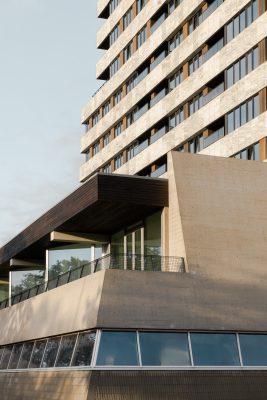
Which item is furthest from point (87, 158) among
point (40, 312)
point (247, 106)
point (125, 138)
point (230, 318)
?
point (230, 318)

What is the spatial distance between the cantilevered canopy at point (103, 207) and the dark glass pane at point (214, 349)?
17.5 feet

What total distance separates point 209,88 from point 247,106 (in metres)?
6.51

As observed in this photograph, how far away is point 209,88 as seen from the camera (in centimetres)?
5172

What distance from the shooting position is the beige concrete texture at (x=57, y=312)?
1040 inches

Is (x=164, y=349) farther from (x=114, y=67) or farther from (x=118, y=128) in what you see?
(x=114, y=67)

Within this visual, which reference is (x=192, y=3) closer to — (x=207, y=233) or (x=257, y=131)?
(x=257, y=131)

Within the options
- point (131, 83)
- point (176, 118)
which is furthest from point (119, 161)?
point (176, 118)

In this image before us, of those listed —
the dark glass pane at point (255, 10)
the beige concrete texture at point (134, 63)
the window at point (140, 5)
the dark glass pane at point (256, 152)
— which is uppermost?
the window at point (140, 5)

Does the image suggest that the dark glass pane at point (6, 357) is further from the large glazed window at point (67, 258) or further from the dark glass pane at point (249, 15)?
the dark glass pane at point (249, 15)

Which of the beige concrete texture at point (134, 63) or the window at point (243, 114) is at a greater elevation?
the beige concrete texture at point (134, 63)

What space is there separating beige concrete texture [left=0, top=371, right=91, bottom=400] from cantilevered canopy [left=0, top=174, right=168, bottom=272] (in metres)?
6.43

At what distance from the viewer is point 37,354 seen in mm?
Result: 31078

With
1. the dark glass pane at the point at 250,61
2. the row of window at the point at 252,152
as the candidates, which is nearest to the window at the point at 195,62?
the dark glass pane at the point at 250,61

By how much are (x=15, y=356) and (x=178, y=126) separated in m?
25.2
